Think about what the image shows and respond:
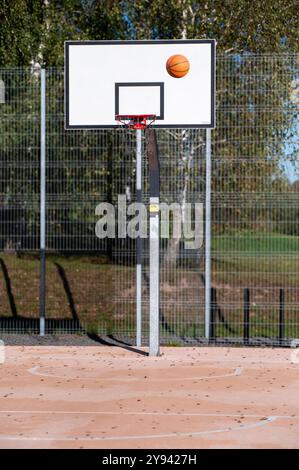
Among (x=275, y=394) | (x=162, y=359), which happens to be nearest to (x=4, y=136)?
(x=162, y=359)

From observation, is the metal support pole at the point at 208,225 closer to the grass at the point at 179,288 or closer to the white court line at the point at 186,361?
the grass at the point at 179,288

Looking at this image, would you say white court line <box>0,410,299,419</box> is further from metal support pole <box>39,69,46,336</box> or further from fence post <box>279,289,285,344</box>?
metal support pole <box>39,69,46,336</box>

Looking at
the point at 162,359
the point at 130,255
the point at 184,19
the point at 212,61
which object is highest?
the point at 184,19

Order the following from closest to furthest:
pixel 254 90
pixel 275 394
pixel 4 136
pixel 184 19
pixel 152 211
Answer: pixel 275 394, pixel 152 211, pixel 254 90, pixel 4 136, pixel 184 19

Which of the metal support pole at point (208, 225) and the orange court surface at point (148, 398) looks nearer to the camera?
the orange court surface at point (148, 398)

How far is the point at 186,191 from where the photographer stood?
15.1 meters

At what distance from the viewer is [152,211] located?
13500 millimetres

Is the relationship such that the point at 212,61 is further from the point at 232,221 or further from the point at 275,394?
the point at 275,394

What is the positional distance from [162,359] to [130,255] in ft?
8.14

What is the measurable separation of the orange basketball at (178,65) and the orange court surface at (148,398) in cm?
391

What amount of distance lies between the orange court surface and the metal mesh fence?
1344 mm

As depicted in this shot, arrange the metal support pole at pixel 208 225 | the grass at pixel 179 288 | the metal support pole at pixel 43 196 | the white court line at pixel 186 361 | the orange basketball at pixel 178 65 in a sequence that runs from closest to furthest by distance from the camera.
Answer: the white court line at pixel 186 361 → the orange basketball at pixel 178 65 → the metal support pole at pixel 208 225 → the grass at pixel 179 288 → the metal support pole at pixel 43 196

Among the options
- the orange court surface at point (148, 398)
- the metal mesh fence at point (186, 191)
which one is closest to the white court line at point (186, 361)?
the orange court surface at point (148, 398)

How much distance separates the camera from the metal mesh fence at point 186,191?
49.1 feet
